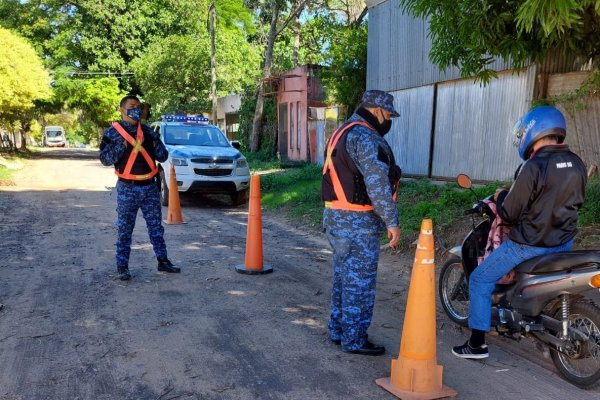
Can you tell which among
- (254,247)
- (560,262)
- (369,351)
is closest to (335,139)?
(369,351)

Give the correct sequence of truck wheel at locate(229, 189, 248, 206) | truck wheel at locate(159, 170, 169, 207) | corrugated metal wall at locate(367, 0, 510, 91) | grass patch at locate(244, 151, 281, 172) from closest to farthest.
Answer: truck wheel at locate(159, 170, 169, 207) < corrugated metal wall at locate(367, 0, 510, 91) < truck wheel at locate(229, 189, 248, 206) < grass patch at locate(244, 151, 281, 172)

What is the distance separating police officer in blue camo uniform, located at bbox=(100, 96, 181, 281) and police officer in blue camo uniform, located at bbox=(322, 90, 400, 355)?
266 cm

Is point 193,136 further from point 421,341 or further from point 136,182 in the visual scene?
point 421,341

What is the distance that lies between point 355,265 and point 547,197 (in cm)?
134

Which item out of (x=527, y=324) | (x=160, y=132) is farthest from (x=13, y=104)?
(x=527, y=324)

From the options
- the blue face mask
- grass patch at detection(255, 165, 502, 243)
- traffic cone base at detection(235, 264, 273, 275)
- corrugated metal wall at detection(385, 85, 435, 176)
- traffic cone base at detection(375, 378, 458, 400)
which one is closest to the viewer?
traffic cone base at detection(375, 378, 458, 400)

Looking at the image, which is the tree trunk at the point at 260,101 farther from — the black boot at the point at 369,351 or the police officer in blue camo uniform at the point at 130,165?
the black boot at the point at 369,351

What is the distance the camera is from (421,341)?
308 cm

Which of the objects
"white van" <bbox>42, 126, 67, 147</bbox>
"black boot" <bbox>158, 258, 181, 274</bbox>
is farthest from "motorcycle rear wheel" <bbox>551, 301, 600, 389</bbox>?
"white van" <bbox>42, 126, 67, 147</bbox>

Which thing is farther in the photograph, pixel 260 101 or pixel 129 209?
pixel 260 101

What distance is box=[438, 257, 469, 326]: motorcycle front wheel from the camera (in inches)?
169

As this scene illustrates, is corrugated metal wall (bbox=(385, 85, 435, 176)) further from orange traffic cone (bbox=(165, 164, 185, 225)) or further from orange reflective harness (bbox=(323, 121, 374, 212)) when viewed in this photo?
orange reflective harness (bbox=(323, 121, 374, 212))

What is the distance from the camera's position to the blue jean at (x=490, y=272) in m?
3.33

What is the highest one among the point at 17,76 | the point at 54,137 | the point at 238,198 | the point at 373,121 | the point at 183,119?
the point at 17,76
